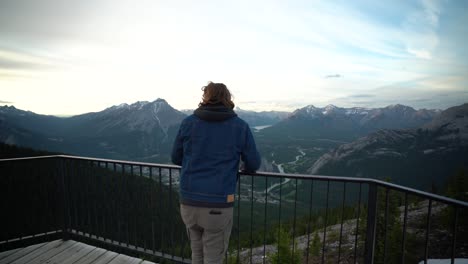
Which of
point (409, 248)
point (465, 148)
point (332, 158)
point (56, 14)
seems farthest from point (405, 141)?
point (56, 14)

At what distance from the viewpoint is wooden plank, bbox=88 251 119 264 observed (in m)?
4.78

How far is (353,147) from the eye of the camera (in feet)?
620

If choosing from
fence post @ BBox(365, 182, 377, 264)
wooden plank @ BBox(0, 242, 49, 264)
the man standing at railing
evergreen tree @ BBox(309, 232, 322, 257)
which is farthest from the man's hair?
evergreen tree @ BBox(309, 232, 322, 257)

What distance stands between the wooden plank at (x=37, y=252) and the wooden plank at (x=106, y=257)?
1.08 m

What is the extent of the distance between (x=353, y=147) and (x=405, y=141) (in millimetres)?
38701

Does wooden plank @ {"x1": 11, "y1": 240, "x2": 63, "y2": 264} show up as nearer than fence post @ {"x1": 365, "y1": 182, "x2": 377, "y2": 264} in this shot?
No

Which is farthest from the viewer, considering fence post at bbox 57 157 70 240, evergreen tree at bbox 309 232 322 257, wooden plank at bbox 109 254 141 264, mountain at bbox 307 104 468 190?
mountain at bbox 307 104 468 190

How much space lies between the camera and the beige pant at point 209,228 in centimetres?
294

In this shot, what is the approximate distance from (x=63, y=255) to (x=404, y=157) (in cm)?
19675

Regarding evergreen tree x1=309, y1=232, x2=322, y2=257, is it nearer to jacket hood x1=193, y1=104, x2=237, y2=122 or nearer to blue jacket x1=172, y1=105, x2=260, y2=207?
blue jacket x1=172, y1=105, x2=260, y2=207

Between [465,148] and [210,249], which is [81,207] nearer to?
[210,249]

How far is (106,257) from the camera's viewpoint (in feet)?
16.1

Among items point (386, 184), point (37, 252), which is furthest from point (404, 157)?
point (37, 252)

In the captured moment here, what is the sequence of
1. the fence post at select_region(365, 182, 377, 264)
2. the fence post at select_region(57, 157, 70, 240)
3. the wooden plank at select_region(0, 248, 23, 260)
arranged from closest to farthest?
the fence post at select_region(365, 182, 377, 264), the wooden plank at select_region(0, 248, 23, 260), the fence post at select_region(57, 157, 70, 240)
